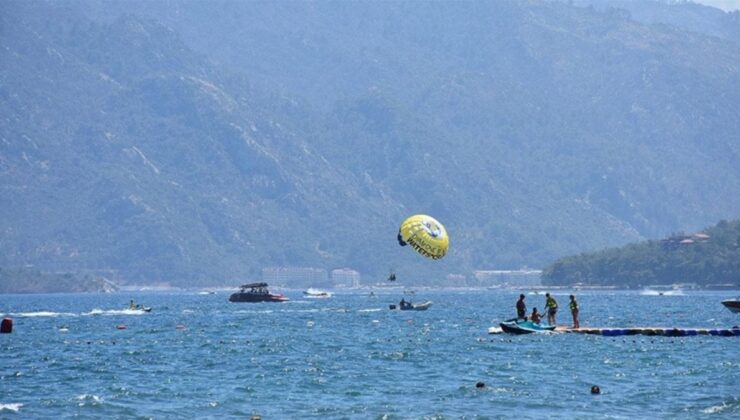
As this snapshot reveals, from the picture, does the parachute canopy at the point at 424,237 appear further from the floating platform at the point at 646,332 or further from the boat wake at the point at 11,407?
the boat wake at the point at 11,407

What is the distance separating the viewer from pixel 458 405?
74.1 meters

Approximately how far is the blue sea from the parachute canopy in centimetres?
622

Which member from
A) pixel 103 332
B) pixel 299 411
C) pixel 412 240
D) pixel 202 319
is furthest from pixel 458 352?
pixel 202 319

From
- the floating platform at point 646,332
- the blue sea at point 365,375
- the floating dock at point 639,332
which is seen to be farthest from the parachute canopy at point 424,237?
the floating platform at point 646,332

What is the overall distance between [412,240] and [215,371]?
112 feet

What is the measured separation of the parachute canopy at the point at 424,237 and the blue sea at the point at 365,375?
6220 mm

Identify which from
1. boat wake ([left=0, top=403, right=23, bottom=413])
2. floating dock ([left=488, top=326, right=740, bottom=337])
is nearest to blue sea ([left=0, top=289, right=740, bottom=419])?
boat wake ([left=0, top=403, right=23, bottom=413])

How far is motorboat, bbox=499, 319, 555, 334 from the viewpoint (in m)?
113

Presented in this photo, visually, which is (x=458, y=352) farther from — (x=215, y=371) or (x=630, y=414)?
(x=630, y=414)

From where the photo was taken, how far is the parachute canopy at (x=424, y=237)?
122 meters

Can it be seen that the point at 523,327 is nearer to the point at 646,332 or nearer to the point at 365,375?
the point at 646,332

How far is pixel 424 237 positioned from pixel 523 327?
1302 cm

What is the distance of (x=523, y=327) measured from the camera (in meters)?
113

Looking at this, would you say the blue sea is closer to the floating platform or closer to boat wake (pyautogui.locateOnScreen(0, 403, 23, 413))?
boat wake (pyautogui.locateOnScreen(0, 403, 23, 413))
